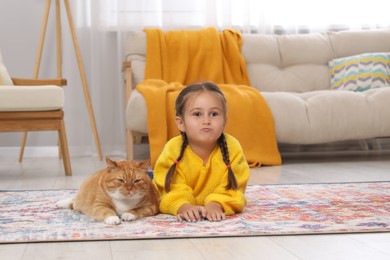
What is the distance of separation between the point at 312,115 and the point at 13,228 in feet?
7.39

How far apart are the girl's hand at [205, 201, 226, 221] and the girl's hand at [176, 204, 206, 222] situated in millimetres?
16

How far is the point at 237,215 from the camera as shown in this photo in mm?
1989

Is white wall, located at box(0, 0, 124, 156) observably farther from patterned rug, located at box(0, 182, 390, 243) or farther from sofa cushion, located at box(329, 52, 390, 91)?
patterned rug, located at box(0, 182, 390, 243)

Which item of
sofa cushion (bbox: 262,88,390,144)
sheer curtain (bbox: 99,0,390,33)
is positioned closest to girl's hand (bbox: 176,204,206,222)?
sofa cushion (bbox: 262,88,390,144)

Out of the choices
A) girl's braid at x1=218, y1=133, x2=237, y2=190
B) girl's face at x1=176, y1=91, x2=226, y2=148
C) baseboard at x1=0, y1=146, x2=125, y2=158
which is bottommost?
baseboard at x1=0, y1=146, x2=125, y2=158

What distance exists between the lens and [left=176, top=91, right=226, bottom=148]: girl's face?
1983 millimetres

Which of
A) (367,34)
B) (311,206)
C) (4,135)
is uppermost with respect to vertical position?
(367,34)

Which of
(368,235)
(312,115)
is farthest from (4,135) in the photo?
(368,235)

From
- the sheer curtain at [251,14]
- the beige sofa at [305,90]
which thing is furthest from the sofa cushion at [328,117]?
the sheer curtain at [251,14]

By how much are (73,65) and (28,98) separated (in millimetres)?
1504

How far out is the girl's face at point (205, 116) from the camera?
6.51 feet

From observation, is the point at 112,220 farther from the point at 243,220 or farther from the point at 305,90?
the point at 305,90

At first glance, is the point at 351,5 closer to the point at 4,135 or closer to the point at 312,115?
the point at 312,115

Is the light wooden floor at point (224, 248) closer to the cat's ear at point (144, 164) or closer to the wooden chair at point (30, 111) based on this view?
the cat's ear at point (144, 164)
